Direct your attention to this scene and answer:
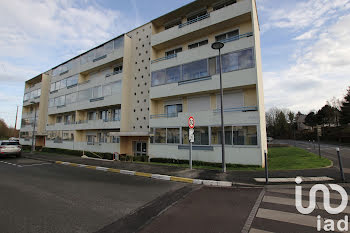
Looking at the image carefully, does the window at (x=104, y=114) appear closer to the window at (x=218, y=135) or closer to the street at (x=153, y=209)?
the street at (x=153, y=209)

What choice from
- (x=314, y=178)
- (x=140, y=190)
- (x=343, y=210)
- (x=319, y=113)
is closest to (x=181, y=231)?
(x=140, y=190)

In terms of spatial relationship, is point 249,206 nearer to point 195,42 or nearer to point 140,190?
point 140,190

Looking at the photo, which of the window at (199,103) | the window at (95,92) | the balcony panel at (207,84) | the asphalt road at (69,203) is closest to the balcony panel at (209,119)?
the window at (199,103)

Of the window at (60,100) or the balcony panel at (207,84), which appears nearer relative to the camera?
the balcony panel at (207,84)

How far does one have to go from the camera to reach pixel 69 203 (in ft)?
17.0

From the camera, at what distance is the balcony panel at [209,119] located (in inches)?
448

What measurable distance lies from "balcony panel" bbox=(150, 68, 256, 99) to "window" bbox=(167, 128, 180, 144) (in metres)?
3.31

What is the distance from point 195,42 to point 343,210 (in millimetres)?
15317

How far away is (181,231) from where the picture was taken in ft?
11.5

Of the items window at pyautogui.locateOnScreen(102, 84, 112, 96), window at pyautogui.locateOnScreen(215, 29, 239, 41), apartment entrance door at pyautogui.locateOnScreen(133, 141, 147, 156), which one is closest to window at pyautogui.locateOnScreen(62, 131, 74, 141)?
window at pyautogui.locateOnScreen(102, 84, 112, 96)

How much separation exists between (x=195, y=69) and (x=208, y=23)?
13.6 feet

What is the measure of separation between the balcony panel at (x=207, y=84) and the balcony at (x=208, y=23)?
469 centimetres

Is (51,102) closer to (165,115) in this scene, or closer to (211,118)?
(165,115)

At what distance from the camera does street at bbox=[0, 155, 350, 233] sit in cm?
372
